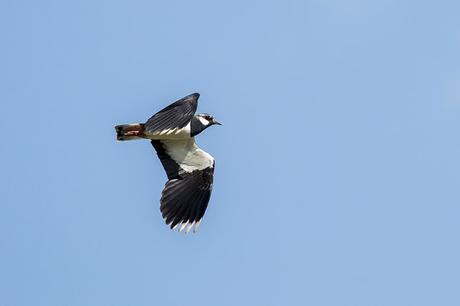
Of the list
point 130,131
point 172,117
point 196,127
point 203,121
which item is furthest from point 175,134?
point 172,117

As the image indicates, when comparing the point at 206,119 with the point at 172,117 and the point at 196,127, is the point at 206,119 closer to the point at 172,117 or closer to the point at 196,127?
the point at 196,127

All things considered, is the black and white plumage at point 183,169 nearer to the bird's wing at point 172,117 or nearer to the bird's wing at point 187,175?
the bird's wing at point 187,175

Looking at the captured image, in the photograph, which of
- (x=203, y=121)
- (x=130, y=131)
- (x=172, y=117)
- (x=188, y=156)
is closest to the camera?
(x=172, y=117)

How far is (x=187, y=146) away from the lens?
2556 cm

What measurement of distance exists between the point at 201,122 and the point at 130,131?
1975 millimetres

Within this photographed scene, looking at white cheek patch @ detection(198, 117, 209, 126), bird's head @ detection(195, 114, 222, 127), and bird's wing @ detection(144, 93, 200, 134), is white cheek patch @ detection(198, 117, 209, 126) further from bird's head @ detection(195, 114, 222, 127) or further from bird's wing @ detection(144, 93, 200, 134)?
bird's wing @ detection(144, 93, 200, 134)

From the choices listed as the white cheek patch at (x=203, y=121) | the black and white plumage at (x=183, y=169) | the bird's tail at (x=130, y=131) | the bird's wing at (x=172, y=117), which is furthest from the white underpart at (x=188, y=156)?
the bird's wing at (x=172, y=117)

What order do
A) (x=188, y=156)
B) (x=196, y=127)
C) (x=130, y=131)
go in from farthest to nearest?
(x=188, y=156), (x=196, y=127), (x=130, y=131)

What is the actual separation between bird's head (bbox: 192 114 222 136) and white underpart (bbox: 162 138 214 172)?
0.43 metres

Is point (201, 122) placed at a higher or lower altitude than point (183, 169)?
higher

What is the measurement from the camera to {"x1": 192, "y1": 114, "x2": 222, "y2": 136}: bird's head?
993 inches

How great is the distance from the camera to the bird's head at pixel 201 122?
2522cm

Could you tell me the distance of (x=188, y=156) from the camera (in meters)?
25.7

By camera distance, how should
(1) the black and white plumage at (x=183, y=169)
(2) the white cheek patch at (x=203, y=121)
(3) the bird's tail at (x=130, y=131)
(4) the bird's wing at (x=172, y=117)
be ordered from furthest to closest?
(2) the white cheek patch at (x=203, y=121) → (1) the black and white plumage at (x=183, y=169) → (3) the bird's tail at (x=130, y=131) → (4) the bird's wing at (x=172, y=117)
